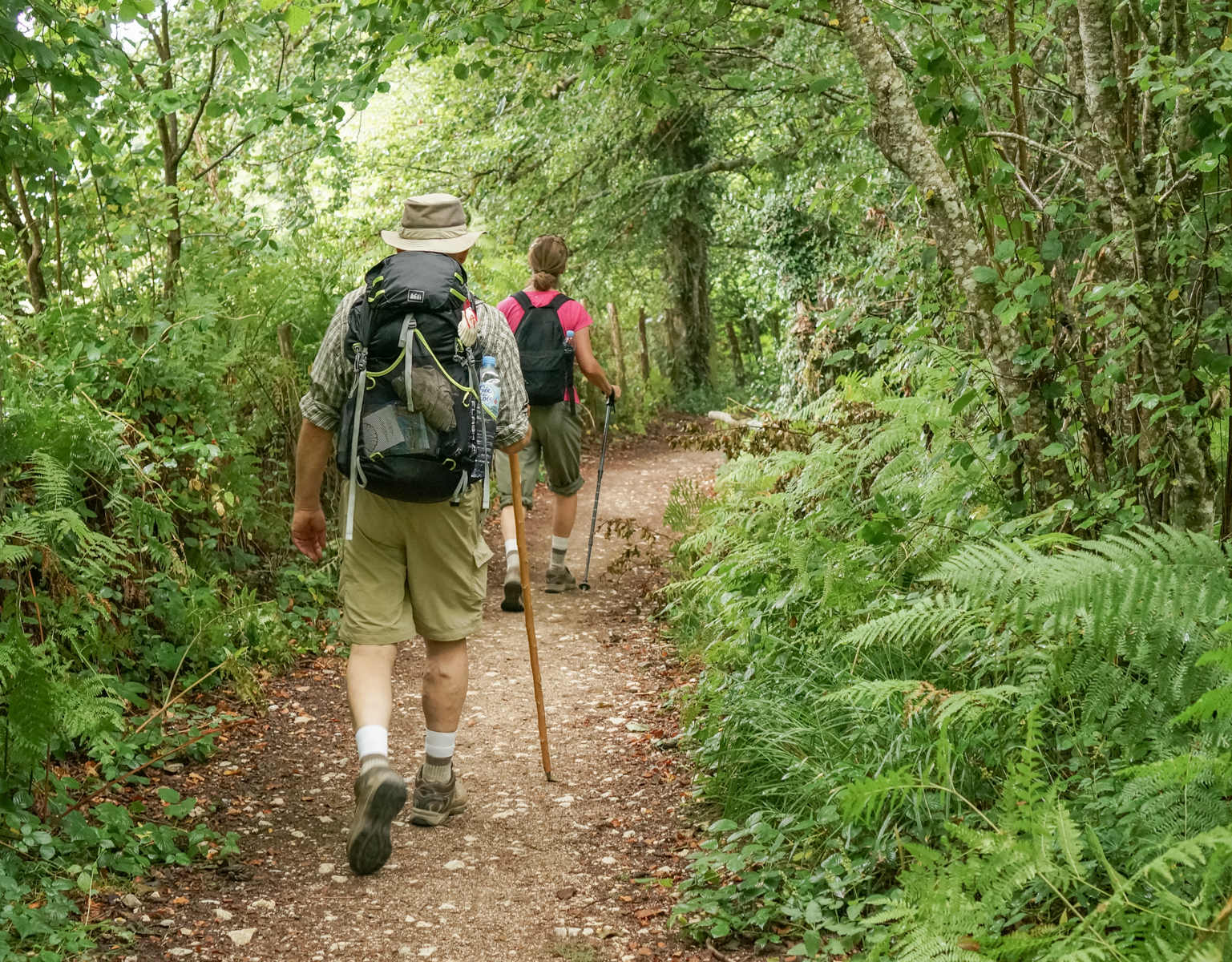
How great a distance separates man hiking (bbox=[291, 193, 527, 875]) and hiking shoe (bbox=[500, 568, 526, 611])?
124 inches

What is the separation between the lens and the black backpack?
303 inches

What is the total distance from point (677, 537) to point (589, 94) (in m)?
5.48

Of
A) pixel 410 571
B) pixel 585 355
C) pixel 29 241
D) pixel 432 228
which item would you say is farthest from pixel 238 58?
pixel 585 355

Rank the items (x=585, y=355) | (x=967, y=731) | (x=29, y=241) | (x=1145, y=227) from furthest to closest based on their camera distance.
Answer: (x=585, y=355) < (x=29, y=241) < (x=1145, y=227) < (x=967, y=731)

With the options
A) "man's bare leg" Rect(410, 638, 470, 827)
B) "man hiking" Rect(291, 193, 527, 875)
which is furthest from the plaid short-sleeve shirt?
"man's bare leg" Rect(410, 638, 470, 827)

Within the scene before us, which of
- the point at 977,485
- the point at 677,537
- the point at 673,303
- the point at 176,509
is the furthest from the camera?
the point at 673,303

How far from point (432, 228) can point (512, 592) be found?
3.81 metres

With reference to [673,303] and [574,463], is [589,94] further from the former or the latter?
[673,303]

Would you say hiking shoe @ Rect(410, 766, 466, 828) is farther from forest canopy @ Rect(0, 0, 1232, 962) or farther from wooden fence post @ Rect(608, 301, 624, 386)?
wooden fence post @ Rect(608, 301, 624, 386)

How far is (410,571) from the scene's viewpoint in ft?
14.1

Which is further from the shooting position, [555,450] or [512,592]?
[555,450]

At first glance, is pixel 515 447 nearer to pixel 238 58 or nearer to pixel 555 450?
pixel 238 58

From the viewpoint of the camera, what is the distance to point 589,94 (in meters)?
11.9

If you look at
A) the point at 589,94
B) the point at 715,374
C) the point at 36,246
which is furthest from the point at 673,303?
the point at 36,246
